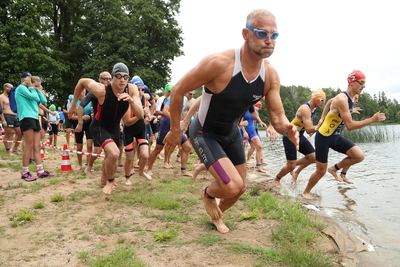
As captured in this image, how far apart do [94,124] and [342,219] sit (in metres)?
4.65

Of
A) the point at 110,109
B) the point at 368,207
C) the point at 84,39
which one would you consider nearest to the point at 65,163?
the point at 110,109

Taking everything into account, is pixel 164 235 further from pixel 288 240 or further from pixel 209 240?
pixel 288 240

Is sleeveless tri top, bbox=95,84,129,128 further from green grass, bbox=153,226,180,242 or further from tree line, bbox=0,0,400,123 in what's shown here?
tree line, bbox=0,0,400,123

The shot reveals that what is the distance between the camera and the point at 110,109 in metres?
5.25

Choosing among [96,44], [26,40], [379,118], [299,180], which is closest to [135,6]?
[96,44]

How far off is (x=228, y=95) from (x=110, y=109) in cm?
281

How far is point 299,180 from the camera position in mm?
8367

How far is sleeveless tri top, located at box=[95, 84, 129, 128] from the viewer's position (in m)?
5.16

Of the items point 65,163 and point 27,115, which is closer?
point 27,115

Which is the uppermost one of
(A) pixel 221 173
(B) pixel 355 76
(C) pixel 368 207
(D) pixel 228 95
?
(B) pixel 355 76

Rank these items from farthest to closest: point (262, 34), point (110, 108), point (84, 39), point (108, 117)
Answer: point (84, 39), point (108, 117), point (110, 108), point (262, 34)

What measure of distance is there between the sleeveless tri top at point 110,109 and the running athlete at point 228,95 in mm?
2148

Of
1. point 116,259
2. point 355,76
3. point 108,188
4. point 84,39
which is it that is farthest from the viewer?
point 84,39

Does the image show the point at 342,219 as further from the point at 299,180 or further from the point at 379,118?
the point at 299,180
